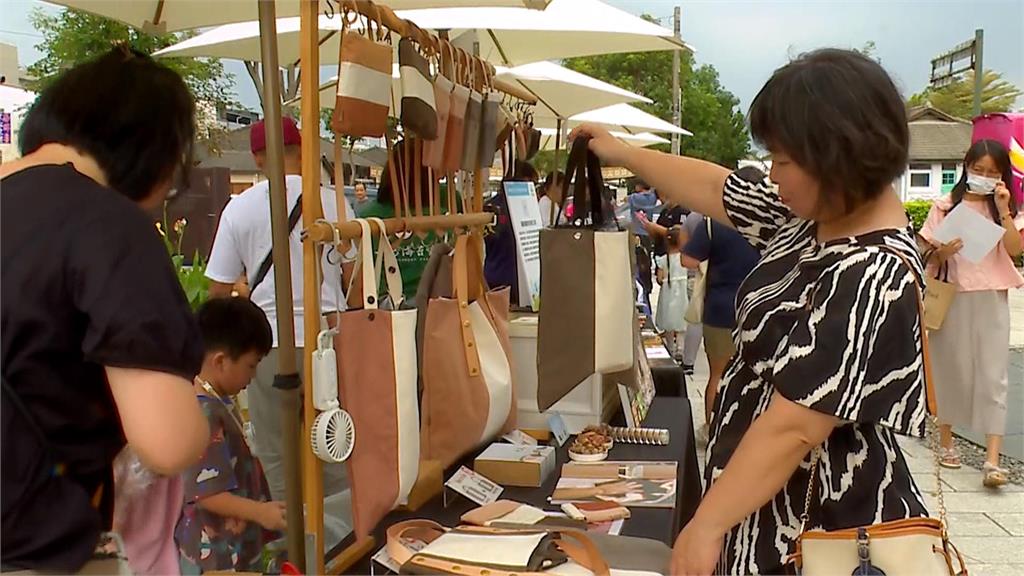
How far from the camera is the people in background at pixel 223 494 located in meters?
1.94

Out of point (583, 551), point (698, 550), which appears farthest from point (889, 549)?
point (583, 551)

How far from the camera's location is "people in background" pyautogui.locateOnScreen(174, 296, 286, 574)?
194 cm

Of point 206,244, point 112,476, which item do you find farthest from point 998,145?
point 206,244

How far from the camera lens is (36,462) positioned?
1.02 meters

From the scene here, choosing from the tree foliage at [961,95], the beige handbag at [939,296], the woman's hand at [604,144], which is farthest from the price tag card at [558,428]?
the tree foliage at [961,95]

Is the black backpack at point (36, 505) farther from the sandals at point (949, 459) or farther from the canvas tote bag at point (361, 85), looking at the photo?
the sandals at point (949, 459)

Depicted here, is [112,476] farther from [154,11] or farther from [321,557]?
[154,11]

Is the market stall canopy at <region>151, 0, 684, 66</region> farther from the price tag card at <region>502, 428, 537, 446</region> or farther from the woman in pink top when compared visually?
the woman in pink top

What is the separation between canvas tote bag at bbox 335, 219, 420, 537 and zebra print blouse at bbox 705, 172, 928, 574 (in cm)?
58

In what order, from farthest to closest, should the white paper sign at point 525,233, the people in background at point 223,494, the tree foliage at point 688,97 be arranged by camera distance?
the tree foliage at point 688,97 → the white paper sign at point 525,233 → the people in background at point 223,494

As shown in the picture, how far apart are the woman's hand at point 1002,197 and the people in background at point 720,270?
121 cm

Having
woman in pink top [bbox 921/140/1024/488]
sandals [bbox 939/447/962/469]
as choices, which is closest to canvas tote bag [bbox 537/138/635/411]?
woman in pink top [bbox 921/140/1024/488]

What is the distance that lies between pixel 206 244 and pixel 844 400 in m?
9.58

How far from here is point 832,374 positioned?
1.24m
